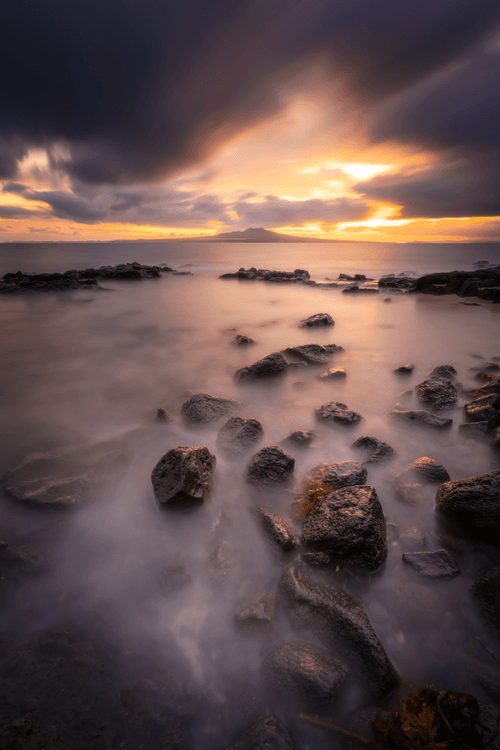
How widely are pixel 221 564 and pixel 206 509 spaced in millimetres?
576

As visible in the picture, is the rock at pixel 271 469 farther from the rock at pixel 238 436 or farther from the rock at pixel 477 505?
the rock at pixel 477 505

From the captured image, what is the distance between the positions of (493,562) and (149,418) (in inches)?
159

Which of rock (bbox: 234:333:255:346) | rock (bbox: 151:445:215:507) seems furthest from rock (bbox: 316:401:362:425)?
rock (bbox: 234:333:255:346)

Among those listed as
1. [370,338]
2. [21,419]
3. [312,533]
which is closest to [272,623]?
[312,533]

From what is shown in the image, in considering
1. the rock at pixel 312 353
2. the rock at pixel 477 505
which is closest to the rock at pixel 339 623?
the rock at pixel 477 505

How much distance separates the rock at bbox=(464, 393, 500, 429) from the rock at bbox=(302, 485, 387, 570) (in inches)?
97.0

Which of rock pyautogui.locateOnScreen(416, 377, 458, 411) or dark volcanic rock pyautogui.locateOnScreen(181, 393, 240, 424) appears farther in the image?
rock pyautogui.locateOnScreen(416, 377, 458, 411)

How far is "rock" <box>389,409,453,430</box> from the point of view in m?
3.97

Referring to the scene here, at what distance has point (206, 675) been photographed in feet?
6.24

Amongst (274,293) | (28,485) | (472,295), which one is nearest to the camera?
(28,485)

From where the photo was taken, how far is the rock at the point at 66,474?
2.95 meters

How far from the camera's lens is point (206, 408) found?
428cm

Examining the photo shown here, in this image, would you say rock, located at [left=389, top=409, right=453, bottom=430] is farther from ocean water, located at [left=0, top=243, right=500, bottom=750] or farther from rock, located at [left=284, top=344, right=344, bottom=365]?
rock, located at [left=284, top=344, right=344, bottom=365]

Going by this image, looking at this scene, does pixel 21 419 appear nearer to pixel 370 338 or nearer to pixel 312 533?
pixel 312 533
